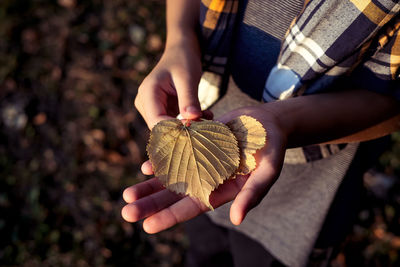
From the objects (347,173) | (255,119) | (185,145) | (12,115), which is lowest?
(12,115)

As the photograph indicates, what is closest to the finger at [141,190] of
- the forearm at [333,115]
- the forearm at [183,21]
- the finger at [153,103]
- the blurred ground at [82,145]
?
the finger at [153,103]

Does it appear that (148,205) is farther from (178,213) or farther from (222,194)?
(222,194)

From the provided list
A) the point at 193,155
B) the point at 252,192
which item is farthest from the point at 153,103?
the point at 252,192

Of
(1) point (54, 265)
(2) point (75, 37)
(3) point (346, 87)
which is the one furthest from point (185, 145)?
(2) point (75, 37)

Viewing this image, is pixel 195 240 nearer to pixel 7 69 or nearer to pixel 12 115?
pixel 12 115

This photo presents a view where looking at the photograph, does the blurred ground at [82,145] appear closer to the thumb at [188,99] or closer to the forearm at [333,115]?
the forearm at [333,115]

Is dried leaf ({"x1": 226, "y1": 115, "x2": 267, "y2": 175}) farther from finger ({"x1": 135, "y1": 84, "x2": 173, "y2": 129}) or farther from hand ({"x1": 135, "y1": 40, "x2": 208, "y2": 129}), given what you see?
finger ({"x1": 135, "y1": 84, "x2": 173, "y2": 129})

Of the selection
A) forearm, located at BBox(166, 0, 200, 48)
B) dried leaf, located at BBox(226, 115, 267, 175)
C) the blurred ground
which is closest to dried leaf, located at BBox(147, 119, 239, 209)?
dried leaf, located at BBox(226, 115, 267, 175)

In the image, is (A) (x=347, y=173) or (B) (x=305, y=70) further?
(A) (x=347, y=173)
